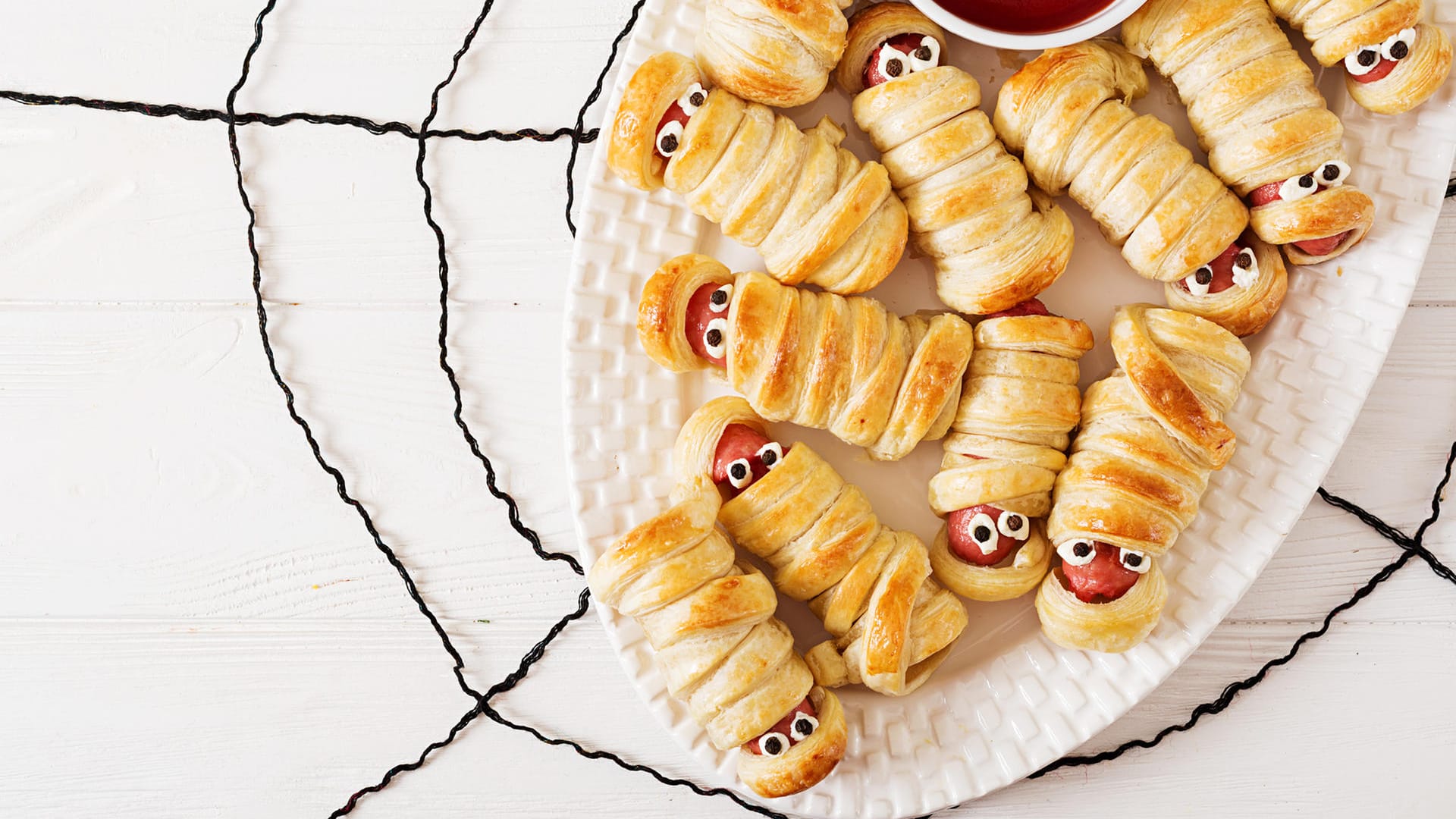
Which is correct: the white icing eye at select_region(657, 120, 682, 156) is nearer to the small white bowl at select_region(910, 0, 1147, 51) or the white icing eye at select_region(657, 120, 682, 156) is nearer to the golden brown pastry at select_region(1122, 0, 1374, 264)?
the small white bowl at select_region(910, 0, 1147, 51)

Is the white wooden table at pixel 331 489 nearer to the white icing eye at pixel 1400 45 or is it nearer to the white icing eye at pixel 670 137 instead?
the white icing eye at pixel 670 137

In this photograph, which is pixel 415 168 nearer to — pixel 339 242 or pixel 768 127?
pixel 339 242

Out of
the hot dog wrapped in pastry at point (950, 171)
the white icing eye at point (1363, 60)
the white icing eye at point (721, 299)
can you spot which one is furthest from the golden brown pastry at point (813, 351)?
the white icing eye at point (1363, 60)

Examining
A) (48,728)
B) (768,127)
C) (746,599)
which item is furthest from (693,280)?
(48,728)

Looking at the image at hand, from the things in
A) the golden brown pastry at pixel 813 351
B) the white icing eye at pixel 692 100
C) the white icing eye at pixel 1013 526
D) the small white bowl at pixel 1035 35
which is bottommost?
the white icing eye at pixel 1013 526

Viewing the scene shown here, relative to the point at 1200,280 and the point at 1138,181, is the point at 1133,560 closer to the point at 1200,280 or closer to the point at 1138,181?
the point at 1200,280

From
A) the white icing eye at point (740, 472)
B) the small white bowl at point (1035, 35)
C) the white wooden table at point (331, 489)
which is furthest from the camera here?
the white wooden table at point (331, 489)

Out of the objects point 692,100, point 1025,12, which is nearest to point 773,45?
point 692,100

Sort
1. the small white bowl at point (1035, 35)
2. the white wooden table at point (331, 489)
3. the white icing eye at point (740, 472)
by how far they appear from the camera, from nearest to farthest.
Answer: the small white bowl at point (1035, 35) < the white icing eye at point (740, 472) < the white wooden table at point (331, 489)
